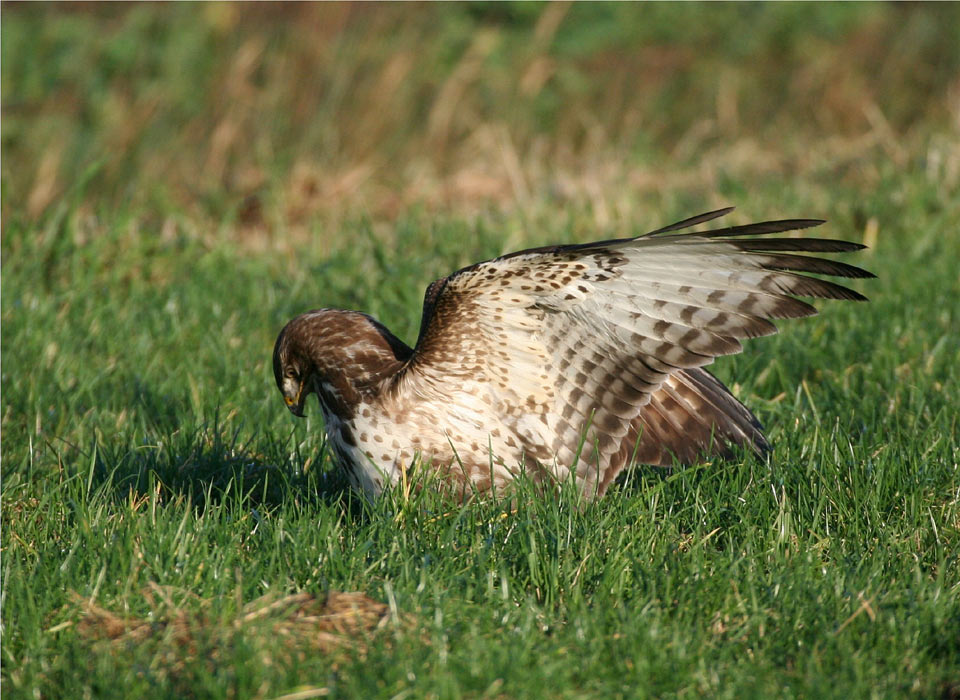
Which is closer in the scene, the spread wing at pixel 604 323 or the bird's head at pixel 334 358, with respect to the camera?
the spread wing at pixel 604 323

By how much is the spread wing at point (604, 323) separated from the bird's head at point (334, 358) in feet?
0.65

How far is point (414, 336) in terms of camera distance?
6035 mm

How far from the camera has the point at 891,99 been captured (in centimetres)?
1138

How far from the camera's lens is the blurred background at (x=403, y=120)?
8.47 meters

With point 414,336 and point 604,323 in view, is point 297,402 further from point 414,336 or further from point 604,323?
point 414,336

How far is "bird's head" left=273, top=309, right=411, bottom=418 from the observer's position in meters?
3.98

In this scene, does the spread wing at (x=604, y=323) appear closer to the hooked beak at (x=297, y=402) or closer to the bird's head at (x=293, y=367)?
the bird's head at (x=293, y=367)

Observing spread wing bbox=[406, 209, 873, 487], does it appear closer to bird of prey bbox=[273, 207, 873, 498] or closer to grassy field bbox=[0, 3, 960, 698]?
bird of prey bbox=[273, 207, 873, 498]

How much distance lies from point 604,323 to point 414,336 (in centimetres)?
231

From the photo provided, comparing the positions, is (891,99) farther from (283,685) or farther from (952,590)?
(283,685)

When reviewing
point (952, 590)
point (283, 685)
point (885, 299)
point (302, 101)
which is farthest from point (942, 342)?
point (302, 101)

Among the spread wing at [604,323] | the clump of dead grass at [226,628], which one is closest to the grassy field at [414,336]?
the clump of dead grass at [226,628]

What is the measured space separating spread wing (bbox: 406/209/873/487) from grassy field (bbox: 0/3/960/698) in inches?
9.5

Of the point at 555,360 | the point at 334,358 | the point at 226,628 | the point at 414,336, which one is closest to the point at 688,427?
the point at 555,360
